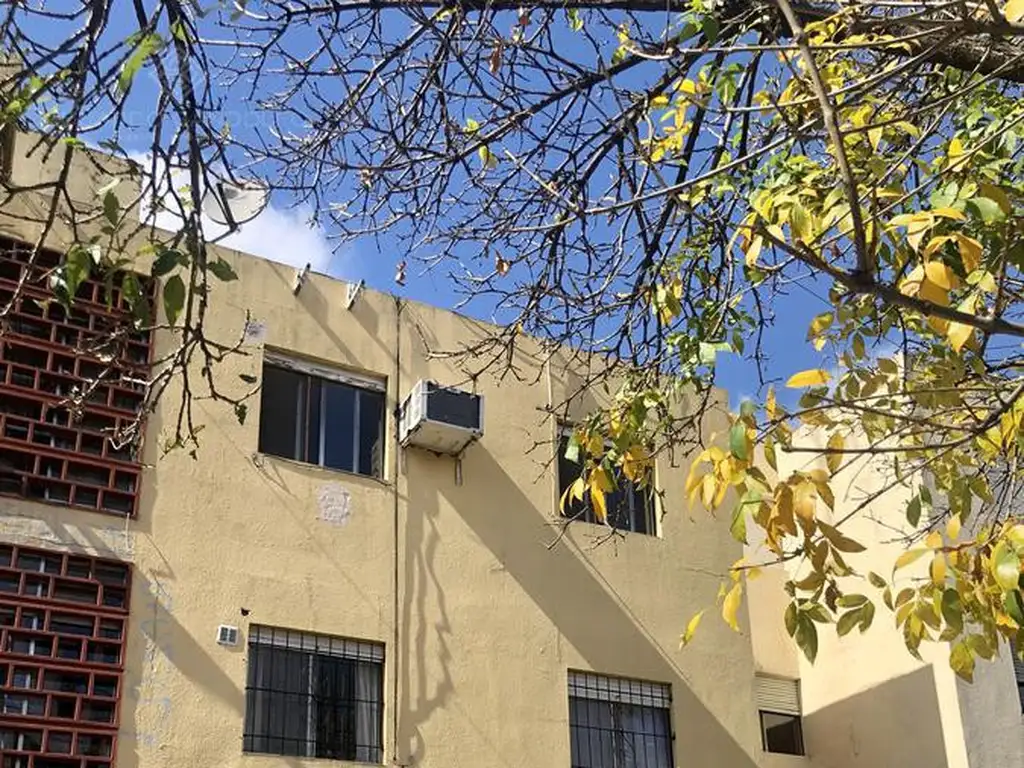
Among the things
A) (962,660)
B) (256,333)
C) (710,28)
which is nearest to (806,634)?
(962,660)

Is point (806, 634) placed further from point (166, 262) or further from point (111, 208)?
point (111, 208)

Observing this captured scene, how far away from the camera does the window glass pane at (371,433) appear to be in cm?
1125

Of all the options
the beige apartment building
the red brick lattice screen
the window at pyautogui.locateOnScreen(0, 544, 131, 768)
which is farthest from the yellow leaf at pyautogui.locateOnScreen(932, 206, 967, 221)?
the window at pyautogui.locateOnScreen(0, 544, 131, 768)

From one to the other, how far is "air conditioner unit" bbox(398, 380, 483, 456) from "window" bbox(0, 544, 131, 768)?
2.76 m

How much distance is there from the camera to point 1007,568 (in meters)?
4.29

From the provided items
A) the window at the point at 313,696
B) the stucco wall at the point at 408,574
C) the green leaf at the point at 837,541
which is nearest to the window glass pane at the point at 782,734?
the stucco wall at the point at 408,574

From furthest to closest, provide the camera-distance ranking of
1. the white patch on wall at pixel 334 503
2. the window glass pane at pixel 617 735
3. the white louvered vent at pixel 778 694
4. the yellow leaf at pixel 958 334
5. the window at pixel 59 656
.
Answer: the white louvered vent at pixel 778 694, the window glass pane at pixel 617 735, the white patch on wall at pixel 334 503, the window at pixel 59 656, the yellow leaf at pixel 958 334

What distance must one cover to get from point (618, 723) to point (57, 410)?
5.35 metres

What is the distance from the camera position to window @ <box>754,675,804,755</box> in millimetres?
13727

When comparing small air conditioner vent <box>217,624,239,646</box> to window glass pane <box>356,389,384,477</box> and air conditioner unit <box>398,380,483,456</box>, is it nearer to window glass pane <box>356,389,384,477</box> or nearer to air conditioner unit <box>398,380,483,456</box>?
window glass pane <box>356,389,384,477</box>

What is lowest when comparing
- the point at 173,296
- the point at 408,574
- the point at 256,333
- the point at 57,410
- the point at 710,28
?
the point at 173,296

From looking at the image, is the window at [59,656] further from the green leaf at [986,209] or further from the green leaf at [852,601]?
the green leaf at [986,209]

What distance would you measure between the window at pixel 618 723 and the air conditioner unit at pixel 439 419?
224cm

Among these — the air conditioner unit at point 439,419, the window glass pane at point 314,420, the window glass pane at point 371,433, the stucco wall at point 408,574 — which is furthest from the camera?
the window glass pane at point 371,433
